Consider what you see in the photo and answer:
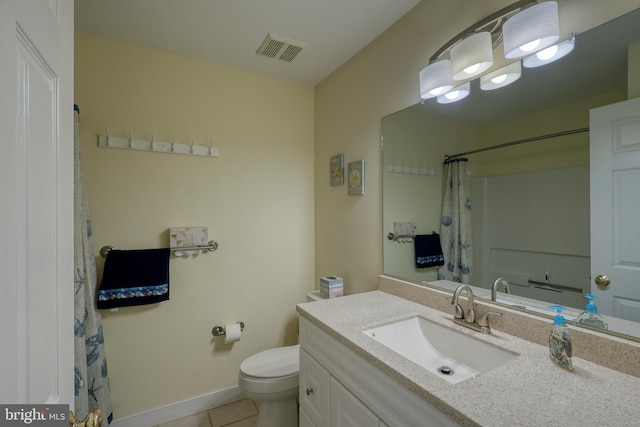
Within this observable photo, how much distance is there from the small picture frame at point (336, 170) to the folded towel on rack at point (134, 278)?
4.05ft

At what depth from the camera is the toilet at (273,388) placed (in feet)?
4.94

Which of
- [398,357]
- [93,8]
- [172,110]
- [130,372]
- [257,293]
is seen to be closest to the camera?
[398,357]

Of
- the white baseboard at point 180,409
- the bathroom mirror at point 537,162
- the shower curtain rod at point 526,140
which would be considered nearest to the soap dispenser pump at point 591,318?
the bathroom mirror at point 537,162

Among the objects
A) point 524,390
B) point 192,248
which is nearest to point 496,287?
point 524,390

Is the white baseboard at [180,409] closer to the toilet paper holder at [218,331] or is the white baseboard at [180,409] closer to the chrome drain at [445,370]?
the toilet paper holder at [218,331]

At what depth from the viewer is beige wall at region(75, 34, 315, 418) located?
66.7 inches

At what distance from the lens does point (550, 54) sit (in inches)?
39.1

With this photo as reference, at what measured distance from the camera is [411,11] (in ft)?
4.85

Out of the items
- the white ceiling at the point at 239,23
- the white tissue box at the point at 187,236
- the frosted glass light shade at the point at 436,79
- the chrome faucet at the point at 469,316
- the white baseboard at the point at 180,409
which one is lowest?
the white baseboard at the point at 180,409

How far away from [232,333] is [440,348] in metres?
1.40

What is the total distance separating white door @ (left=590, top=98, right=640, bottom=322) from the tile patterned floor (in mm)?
2010
